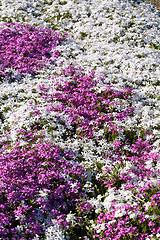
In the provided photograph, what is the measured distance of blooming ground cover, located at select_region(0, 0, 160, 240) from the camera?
6.59 meters

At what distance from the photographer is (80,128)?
9508 millimetres

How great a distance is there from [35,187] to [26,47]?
908cm

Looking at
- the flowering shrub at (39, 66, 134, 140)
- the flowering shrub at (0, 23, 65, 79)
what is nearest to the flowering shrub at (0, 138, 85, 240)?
the flowering shrub at (39, 66, 134, 140)

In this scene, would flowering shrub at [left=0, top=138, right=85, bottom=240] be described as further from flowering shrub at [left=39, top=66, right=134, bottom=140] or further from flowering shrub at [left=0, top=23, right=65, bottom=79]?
flowering shrub at [left=0, top=23, right=65, bottom=79]

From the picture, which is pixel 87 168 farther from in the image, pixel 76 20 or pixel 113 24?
pixel 76 20

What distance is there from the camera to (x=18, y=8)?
18.4m

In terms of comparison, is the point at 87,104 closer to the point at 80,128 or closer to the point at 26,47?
the point at 80,128

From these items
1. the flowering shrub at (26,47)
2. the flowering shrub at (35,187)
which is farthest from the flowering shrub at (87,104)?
the flowering shrub at (26,47)

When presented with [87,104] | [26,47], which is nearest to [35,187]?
[87,104]

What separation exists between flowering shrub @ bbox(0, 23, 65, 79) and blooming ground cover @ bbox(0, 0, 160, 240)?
54mm

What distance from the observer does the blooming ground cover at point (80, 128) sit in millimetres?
6594

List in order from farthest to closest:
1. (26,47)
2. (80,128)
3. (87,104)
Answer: (26,47), (87,104), (80,128)

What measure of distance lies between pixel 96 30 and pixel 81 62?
12.8 ft

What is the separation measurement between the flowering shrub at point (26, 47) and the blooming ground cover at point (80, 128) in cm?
5
